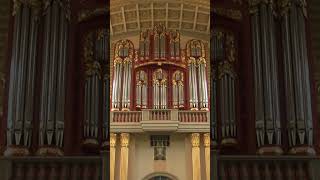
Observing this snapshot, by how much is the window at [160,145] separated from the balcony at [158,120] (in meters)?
0.19

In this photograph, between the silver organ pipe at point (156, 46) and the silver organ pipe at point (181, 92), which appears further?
the silver organ pipe at point (181, 92)

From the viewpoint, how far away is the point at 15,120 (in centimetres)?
1104

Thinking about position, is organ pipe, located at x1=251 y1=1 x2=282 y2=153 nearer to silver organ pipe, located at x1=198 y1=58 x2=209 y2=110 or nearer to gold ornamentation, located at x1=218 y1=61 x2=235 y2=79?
gold ornamentation, located at x1=218 y1=61 x2=235 y2=79

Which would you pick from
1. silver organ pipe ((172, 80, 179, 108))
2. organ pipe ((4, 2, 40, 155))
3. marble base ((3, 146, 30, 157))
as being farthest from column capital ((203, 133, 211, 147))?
marble base ((3, 146, 30, 157))

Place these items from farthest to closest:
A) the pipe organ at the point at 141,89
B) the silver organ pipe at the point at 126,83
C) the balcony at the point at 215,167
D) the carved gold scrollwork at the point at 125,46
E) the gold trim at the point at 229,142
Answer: the pipe organ at the point at 141,89
the silver organ pipe at the point at 126,83
the carved gold scrollwork at the point at 125,46
the gold trim at the point at 229,142
the balcony at the point at 215,167

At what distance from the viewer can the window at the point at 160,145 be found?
14.8 m

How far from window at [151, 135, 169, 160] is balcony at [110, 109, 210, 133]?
0.19 metres

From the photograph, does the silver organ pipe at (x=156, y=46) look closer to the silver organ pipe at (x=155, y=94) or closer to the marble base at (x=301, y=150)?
the silver organ pipe at (x=155, y=94)

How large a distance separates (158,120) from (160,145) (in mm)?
586

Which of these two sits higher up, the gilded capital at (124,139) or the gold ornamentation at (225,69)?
the gold ornamentation at (225,69)

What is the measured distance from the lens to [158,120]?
14695 mm

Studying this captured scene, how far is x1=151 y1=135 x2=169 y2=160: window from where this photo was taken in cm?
1479

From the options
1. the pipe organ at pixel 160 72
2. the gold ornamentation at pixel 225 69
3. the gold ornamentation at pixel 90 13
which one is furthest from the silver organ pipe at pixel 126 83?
the gold ornamentation at pixel 225 69

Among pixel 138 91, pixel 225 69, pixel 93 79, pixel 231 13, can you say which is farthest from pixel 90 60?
pixel 231 13
